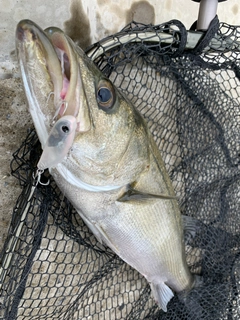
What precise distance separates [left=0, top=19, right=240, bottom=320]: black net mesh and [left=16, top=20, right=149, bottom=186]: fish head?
1.05ft

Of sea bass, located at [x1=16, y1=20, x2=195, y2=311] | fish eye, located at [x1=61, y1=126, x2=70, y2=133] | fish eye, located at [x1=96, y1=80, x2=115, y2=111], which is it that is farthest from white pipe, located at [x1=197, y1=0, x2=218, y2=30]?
fish eye, located at [x1=61, y1=126, x2=70, y2=133]

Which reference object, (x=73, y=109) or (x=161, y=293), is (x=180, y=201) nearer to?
(x=161, y=293)

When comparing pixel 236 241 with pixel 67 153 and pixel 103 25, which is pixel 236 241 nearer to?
pixel 67 153

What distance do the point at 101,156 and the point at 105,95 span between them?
0.75 ft

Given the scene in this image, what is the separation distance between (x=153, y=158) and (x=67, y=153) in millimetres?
465

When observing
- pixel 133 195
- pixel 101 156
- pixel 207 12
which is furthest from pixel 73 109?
pixel 207 12

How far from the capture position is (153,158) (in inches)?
55.6

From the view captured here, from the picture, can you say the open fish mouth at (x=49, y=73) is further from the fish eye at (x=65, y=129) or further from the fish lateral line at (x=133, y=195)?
the fish lateral line at (x=133, y=195)

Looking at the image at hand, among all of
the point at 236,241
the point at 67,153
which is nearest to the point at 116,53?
the point at 67,153

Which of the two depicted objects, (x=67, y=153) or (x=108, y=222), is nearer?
(x=67, y=153)

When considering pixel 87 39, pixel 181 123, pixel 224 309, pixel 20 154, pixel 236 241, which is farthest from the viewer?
pixel 236 241

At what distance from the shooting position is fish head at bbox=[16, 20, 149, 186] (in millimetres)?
944

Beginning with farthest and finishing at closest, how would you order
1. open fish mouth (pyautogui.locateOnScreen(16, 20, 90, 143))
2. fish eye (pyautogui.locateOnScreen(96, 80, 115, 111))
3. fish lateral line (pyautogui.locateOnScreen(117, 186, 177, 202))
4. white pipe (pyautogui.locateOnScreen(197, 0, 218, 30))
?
white pipe (pyautogui.locateOnScreen(197, 0, 218, 30)) → fish lateral line (pyautogui.locateOnScreen(117, 186, 177, 202)) → fish eye (pyautogui.locateOnScreen(96, 80, 115, 111)) → open fish mouth (pyautogui.locateOnScreen(16, 20, 90, 143))

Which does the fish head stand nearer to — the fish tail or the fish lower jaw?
the fish lower jaw
